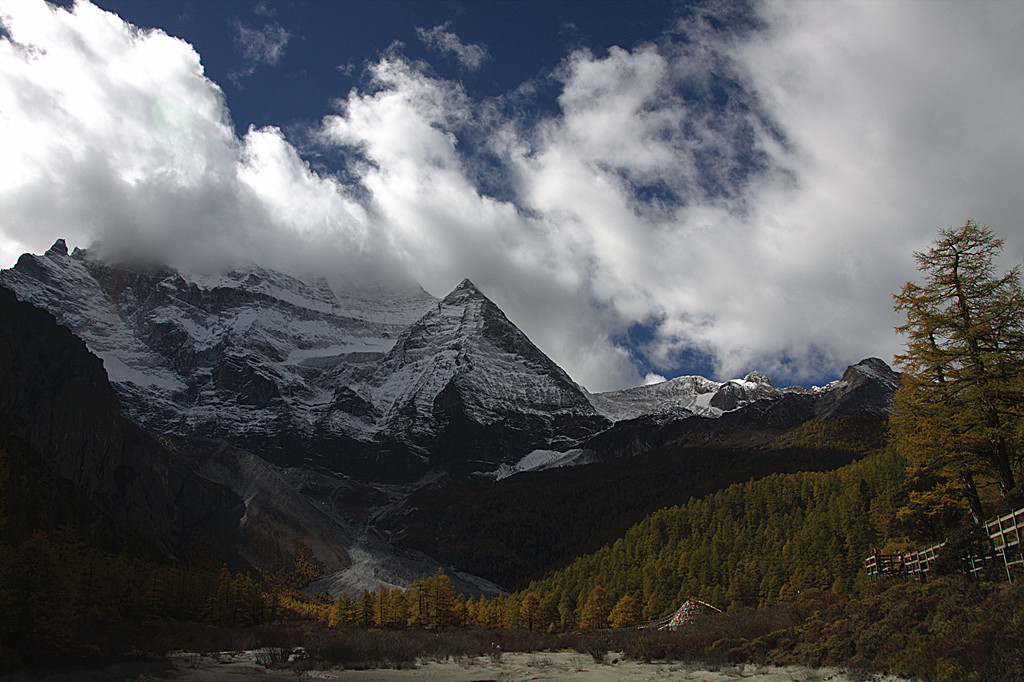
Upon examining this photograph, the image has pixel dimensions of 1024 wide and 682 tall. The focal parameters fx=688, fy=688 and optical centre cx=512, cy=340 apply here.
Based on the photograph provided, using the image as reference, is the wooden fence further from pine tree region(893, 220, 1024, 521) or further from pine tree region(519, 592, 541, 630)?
pine tree region(519, 592, 541, 630)

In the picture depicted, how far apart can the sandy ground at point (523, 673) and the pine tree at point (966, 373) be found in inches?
374

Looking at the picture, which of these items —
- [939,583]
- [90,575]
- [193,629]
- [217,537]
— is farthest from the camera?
[217,537]

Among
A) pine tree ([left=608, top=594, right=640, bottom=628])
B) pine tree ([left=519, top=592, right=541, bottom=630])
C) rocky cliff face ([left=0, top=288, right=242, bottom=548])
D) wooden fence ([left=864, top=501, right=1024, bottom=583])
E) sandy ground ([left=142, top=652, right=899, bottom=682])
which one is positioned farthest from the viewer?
rocky cliff face ([left=0, top=288, right=242, bottom=548])

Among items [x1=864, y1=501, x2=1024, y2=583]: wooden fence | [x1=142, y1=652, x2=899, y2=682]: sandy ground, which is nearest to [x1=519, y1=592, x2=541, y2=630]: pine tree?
[x1=142, y1=652, x2=899, y2=682]: sandy ground

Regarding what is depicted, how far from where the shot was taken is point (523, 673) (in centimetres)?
3709

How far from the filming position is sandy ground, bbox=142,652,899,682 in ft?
88.3

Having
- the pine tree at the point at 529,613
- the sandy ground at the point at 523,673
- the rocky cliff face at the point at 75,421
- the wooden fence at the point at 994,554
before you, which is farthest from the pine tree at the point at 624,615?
the rocky cliff face at the point at 75,421

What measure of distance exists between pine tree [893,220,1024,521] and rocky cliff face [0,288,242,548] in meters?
130

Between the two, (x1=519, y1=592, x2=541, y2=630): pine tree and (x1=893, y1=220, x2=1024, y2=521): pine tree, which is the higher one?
(x1=893, y1=220, x2=1024, y2=521): pine tree

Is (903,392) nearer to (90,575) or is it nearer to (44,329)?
(90,575)

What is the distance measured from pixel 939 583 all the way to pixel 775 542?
70595mm

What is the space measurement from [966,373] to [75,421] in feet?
504

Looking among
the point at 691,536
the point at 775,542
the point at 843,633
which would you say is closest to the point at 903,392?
the point at 843,633

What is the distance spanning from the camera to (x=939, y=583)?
80.8 ft
